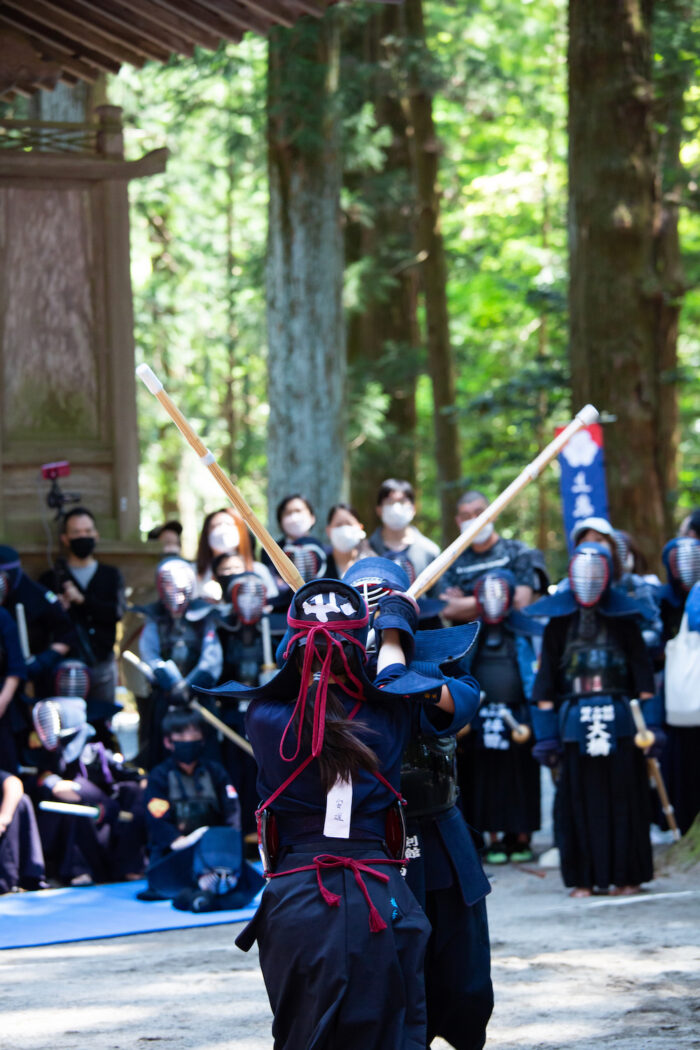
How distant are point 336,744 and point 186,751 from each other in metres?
4.83

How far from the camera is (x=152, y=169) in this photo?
10.5m

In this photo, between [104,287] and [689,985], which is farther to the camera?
[104,287]

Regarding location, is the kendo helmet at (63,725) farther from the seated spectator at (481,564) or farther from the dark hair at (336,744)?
the dark hair at (336,744)

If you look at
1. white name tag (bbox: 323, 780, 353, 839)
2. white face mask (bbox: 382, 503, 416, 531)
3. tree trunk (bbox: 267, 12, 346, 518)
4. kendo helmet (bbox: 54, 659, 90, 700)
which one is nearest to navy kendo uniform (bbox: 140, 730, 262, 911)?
kendo helmet (bbox: 54, 659, 90, 700)

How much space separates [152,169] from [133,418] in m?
1.88

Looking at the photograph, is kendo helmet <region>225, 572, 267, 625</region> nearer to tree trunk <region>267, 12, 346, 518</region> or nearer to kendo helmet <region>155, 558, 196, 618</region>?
kendo helmet <region>155, 558, 196, 618</region>

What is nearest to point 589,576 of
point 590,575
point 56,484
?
point 590,575

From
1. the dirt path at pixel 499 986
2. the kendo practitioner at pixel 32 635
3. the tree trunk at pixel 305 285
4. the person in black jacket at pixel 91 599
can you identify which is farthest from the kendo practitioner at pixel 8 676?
the tree trunk at pixel 305 285

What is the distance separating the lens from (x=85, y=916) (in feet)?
26.2

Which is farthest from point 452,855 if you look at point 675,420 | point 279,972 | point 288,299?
point 675,420

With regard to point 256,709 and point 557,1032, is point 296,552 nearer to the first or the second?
point 557,1032

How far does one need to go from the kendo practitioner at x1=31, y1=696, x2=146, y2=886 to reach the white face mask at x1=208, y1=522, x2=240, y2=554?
4.79ft

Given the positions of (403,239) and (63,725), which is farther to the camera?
(403,239)

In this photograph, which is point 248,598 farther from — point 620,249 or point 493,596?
point 620,249
